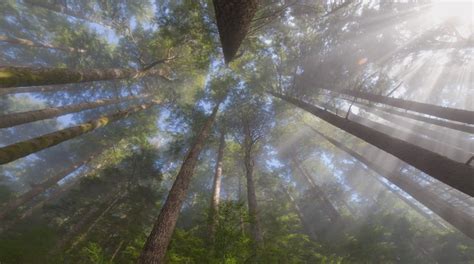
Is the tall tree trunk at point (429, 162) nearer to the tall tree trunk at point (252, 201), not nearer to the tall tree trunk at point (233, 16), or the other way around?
the tall tree trunk at point (252, 201)

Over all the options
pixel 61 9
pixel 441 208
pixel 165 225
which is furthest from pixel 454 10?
pixel 61 9

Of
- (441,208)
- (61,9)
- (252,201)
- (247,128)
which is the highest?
(61,9)

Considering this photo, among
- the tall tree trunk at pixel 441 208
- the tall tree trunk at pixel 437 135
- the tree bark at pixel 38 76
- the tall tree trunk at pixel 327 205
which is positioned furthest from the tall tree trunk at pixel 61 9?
the tall tree trunk at pixel 437 135

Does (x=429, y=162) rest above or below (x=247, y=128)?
above

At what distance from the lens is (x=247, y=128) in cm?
1394

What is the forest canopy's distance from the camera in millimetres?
6508

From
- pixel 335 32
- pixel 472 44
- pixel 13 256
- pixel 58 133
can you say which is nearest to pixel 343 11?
pixel 335 32

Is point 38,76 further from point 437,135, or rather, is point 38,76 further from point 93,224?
point 437,135

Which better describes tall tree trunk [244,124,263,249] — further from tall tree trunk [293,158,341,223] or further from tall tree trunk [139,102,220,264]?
tall tree trunk [293,158,341,223]

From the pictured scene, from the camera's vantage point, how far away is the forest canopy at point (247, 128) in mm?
6508

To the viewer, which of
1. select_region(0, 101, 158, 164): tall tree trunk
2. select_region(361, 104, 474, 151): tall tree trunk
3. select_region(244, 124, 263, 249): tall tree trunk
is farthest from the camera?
select_region(361, 104, 474, 151): tall tree trunk

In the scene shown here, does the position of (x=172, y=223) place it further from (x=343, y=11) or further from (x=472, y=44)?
(x=472, y=44)

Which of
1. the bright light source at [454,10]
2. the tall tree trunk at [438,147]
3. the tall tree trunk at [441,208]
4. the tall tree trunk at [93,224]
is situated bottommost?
the tall tree trunk at [441,208]

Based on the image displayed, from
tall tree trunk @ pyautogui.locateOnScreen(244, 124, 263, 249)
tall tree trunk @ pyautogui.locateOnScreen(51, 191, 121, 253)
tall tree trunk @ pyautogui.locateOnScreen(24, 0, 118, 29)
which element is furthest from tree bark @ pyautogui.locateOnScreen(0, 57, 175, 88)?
tall tree trunk @ pyautogui.locateOnScreen(24, 0, 118, 29)
